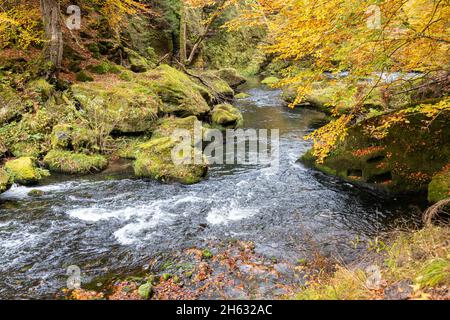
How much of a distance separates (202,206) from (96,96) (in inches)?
294

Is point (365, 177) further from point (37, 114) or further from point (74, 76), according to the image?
point (74, 76)

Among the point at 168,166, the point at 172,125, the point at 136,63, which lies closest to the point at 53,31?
the point at 136,63

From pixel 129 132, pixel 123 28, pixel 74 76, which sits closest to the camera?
pixel 129 132

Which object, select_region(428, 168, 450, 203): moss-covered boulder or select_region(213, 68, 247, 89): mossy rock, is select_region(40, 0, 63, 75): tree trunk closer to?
select_region(428, 168, 450, 203): moss-covered boulder

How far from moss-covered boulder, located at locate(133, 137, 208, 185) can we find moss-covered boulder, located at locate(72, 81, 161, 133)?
2.50 meters

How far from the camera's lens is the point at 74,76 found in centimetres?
1488

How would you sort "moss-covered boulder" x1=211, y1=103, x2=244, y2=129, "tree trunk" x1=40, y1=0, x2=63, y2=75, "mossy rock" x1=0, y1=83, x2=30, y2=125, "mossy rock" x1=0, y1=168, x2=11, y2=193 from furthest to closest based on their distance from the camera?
"moss-covered boulder" x1=211, y1=103, x2=244, y2=129 → "tree trunk" x1=40, y1=0, x2=63, y2=75 → "mossy rock" x1=0, y1=83, x2=30, y2=125 → "mossy rock" x1=0, y1=168, x2=11, y2=193

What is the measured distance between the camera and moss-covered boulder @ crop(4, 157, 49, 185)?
9.63 m

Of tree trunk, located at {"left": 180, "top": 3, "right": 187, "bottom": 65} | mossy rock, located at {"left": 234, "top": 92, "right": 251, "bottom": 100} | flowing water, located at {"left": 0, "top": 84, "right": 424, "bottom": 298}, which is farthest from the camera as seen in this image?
mossy rock, located at {"left": 234, "top": 92, "right": 251, "bottom": 100}

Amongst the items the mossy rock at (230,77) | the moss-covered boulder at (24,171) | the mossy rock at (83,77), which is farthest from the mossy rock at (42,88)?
the mossy rock at (230,77)

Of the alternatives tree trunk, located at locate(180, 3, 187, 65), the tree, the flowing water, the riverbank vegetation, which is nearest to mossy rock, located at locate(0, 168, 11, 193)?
the riverbank vegetation

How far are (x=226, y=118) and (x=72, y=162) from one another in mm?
7751
